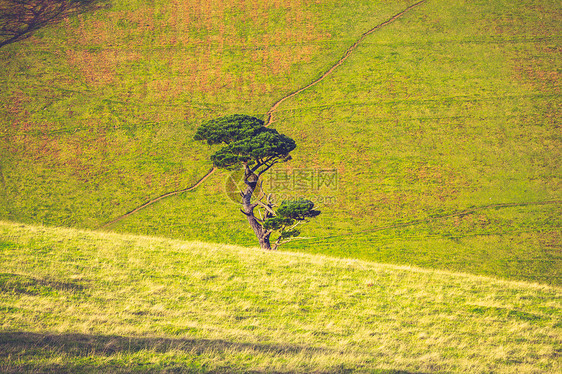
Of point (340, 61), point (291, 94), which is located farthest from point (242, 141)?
point (340, 61)

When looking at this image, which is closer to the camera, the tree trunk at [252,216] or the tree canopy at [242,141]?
the tree canopy at [242,141]

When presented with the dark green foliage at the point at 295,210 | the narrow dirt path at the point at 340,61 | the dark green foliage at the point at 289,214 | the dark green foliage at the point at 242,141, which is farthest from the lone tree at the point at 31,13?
the dark green foliage at the point at 295,210

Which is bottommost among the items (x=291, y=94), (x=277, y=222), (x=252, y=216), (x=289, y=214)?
(x=252, y=216)

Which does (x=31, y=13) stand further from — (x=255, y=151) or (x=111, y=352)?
(x=111, y=352)

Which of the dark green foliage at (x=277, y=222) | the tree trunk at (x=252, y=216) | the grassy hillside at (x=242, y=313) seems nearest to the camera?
the grassy hillside at (x=242, y=313)

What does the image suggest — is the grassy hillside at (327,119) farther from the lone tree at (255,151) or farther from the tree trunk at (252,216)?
the lone tree at (255,151)

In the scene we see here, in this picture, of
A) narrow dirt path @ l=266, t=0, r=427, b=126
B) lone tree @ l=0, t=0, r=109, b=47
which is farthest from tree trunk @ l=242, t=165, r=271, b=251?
lone tree @ l=0, t=0, r=109, b=47
